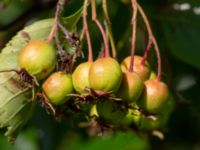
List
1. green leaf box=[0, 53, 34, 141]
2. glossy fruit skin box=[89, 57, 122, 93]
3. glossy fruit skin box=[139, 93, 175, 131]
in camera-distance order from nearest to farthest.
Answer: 1. glossy fruit skin box=[89, 57, 122, 93]
2. green leaf box=[0, 53, 34, 141]
3. glossy fruit skin box=[139, 93, 175, 131]

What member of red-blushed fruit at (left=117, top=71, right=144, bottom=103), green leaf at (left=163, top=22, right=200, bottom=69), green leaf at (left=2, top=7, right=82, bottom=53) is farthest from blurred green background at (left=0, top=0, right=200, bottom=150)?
red-blushed fruit at (left=117, top=71, right=144, bottom=103)

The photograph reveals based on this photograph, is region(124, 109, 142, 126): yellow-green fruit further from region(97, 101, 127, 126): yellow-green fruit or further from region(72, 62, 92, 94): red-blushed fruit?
region(72, 62, 92, 94): red-blushed fruit

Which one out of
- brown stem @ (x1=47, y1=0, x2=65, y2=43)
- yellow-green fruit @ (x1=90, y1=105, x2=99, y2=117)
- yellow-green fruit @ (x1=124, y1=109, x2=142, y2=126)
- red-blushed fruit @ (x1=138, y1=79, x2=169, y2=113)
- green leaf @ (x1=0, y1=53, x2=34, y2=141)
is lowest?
yellow-green fruit @ (x1=124, y1=109, x2=142, y2=126)

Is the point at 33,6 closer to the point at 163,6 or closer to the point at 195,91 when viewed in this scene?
the point at 163,6

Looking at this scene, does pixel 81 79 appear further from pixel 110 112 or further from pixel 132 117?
pixel 132 117

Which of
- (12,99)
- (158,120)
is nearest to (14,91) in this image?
(12,99)

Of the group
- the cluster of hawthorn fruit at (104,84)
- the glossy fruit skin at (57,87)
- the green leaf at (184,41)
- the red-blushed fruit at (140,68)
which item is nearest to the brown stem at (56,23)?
the cluster of hawthorn fruit at (104,84)

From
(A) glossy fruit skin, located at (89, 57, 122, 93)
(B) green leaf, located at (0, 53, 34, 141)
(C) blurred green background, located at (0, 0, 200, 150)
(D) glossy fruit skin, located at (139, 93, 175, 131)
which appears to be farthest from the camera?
(C) blurred green background, located at (0, 0, 200, 150)
